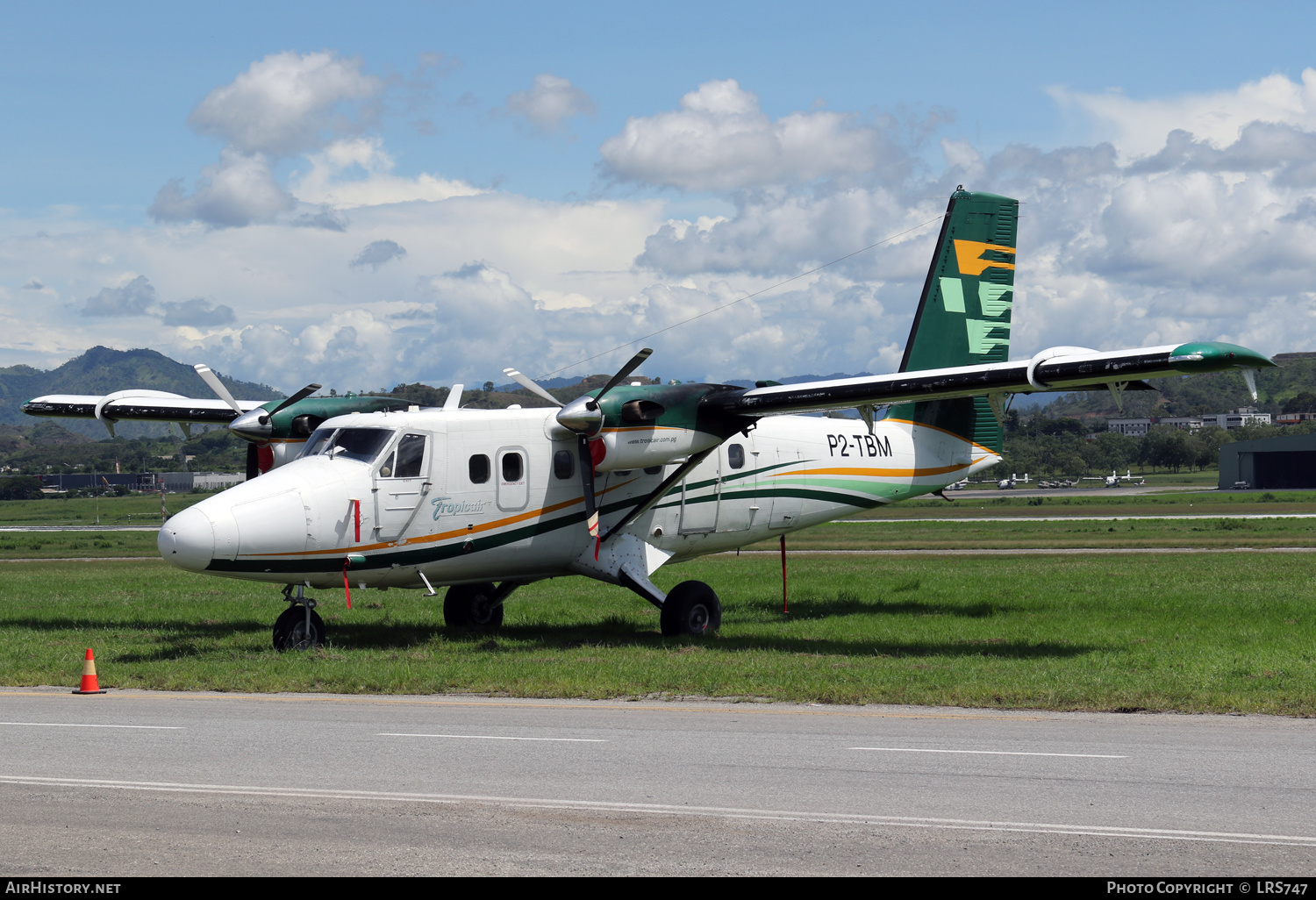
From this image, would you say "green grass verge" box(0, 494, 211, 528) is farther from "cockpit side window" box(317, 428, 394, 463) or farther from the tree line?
the tree line

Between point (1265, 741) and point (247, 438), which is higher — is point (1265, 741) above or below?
below

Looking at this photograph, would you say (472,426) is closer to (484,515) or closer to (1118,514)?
(484,515)

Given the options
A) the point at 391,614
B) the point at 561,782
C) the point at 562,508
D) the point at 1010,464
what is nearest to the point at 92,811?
the point at 561,782

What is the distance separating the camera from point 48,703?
14.3 m

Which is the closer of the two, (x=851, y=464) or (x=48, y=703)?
(x=48, y=703)

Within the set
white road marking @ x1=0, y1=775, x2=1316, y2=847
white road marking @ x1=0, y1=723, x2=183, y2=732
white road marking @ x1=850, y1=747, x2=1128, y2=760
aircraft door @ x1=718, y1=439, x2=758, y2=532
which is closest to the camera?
white road marking @ x1=0, y1=775, x2=1316, y2=847

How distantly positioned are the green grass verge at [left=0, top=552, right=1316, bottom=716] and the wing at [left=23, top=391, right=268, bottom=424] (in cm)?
409

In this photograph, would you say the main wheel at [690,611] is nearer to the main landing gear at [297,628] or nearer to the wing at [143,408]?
the main landing gear at [297,628]

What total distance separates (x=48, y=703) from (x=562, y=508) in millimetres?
8197

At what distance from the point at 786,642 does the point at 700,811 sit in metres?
11.2

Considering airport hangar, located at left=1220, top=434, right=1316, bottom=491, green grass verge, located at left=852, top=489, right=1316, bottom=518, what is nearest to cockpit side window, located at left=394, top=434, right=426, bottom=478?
green grass verge, located at left=852, top=489, right=1316, bottom=518

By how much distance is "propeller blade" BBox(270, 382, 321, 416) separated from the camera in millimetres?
21300

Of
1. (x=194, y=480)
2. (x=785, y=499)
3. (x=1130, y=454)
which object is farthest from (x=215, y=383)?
(x=1130, y=454)
